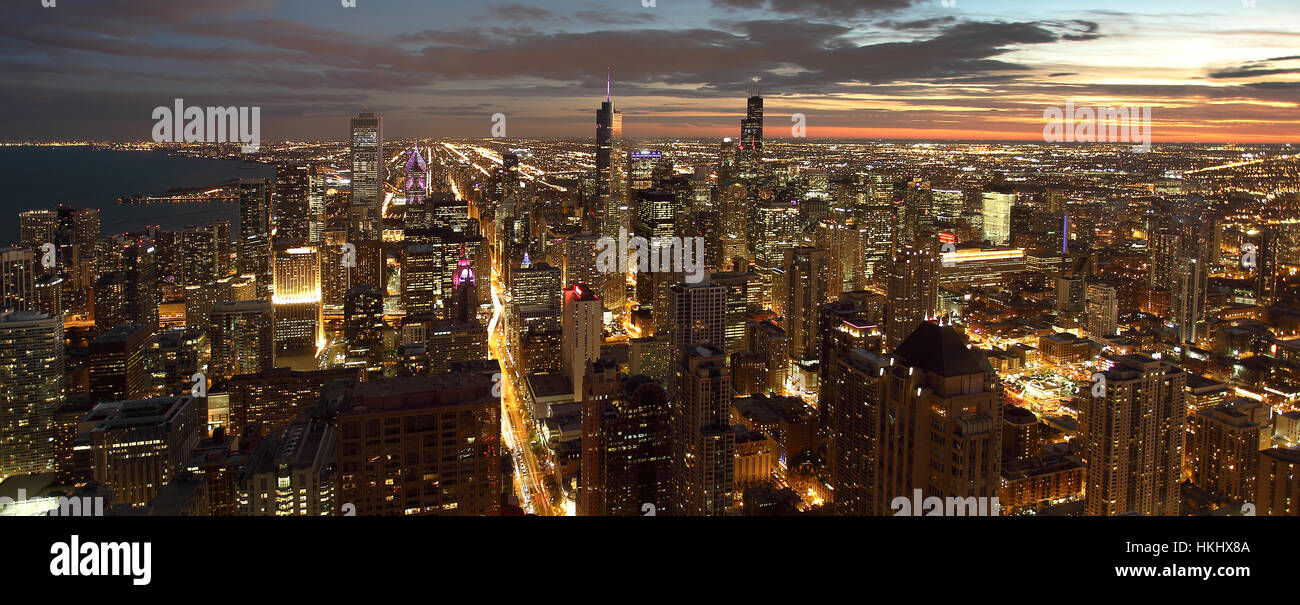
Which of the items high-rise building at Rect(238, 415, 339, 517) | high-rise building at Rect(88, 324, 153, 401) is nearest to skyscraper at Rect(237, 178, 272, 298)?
high-rise building at Rect(88, 324, 153, 401)

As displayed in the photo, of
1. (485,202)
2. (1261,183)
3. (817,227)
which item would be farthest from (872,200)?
(485,202)

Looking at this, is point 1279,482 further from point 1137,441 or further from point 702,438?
point 702,438

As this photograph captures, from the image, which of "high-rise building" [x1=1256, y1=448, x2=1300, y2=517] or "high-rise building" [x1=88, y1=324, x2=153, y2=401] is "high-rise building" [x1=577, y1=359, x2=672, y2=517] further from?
"high-rise building" [x1=88, y1=324, x2=153, y2=401]

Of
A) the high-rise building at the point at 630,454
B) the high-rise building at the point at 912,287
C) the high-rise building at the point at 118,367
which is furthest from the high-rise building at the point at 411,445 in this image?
the high-rise building at the point at 912,287

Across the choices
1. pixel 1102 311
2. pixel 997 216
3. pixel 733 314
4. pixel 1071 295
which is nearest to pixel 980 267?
pixel 997 216

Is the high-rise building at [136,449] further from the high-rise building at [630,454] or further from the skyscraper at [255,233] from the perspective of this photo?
the skyscraper at [255,233]
